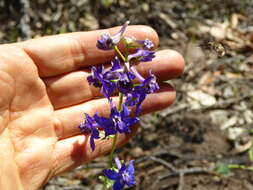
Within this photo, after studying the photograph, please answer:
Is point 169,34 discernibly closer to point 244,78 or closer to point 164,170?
point 244,78

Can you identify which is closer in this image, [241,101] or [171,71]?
[171,71]

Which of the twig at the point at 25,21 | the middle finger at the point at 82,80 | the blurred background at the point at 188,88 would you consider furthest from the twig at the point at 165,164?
the twig at the point at 25,21

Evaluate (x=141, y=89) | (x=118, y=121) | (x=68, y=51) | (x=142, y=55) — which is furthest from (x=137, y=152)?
(x=142, y=55)

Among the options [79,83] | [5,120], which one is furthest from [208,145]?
[5,120]

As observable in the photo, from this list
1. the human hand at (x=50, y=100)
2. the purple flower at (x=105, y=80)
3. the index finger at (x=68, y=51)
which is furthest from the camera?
the index finger at (x=68, y=51)

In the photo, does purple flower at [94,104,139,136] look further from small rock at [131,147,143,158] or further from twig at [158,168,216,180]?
small rock at [131,147,143,158]

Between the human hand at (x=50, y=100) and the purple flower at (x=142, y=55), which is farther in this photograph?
the human hand at (x=50, y=100)

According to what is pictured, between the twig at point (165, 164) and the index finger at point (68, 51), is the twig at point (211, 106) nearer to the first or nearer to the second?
the twig at point (165, 164)

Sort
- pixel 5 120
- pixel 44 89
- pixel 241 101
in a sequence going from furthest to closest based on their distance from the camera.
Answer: pixel 241 101, pixel 44 89, pixel 5 120
